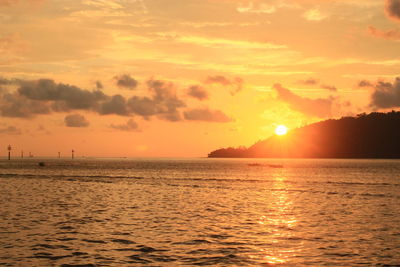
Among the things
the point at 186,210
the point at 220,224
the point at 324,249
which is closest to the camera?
the point at 324,249

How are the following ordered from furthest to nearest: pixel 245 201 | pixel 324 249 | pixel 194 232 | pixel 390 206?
pixel 245 201, pixel 390 206, pixel 194 232, pixel 324 249

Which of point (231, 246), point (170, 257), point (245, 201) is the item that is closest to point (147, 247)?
point (170, 257)

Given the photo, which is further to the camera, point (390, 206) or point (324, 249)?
point (390, 206)

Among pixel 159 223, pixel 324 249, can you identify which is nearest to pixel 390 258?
pixel 324 249

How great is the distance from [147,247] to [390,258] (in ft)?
59.2

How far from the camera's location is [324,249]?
112ft

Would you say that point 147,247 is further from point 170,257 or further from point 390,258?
point 390,258

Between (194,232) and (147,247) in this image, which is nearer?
(147,247)

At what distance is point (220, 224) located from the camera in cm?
4641

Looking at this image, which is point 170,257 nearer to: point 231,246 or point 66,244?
point 231,246

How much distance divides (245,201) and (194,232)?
102 feet

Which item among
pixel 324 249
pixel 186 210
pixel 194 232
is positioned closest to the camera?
pixel 324 249

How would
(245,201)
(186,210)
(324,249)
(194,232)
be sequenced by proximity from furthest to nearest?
(245,201)
(186,210)
(194,232)
(324,249)

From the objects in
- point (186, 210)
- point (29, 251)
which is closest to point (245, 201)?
point (186, 210)
